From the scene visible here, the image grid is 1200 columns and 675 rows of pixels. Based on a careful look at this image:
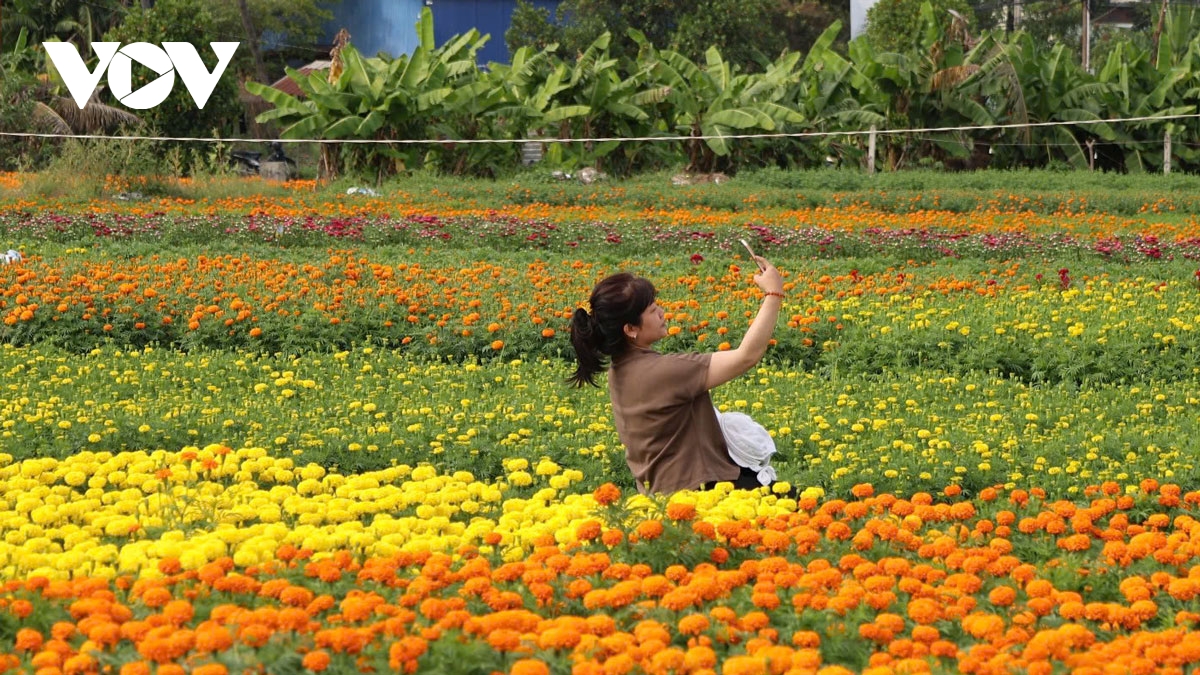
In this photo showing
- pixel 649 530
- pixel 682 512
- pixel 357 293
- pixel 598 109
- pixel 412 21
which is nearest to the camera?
pixel 649 530

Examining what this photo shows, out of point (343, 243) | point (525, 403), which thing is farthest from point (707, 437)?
point (343, 243)

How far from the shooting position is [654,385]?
5188 mm

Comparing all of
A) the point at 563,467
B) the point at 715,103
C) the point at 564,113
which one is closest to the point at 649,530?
the point at 563,467

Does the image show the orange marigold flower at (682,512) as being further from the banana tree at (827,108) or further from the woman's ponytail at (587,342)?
the banana tree at (827,108)

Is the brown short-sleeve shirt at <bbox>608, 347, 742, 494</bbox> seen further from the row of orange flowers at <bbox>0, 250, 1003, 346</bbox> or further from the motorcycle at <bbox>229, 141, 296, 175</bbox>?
the motorcycle at <bbox>229, 141, 296, 175</bbox>

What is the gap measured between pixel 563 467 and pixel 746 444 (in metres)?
0.91

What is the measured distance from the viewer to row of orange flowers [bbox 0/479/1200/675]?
317 centimetres

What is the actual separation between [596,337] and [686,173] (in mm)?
17906

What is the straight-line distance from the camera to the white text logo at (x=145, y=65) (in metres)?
26.6

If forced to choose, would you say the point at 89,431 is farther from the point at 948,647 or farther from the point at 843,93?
the point at 843,93

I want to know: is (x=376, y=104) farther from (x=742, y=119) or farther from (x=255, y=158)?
(x=255, y=158)

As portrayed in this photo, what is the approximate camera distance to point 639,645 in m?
3.34

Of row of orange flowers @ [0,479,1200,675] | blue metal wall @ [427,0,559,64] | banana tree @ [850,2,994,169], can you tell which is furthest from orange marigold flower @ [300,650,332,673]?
blue metal wall @ [427,0,559,64]

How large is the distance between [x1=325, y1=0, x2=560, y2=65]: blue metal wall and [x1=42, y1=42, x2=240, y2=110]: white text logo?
52.5 ft
